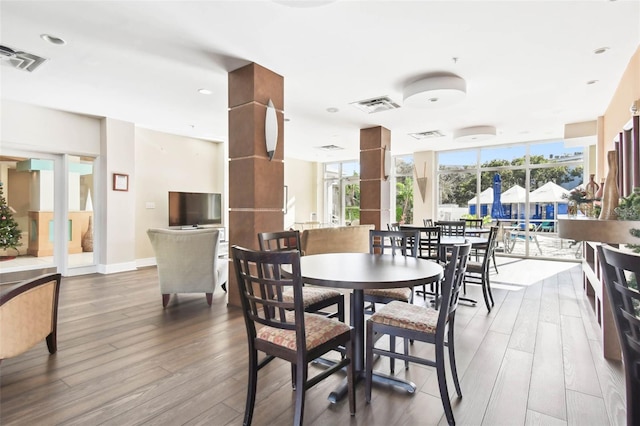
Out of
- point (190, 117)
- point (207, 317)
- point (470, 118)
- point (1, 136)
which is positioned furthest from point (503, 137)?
point (1, 136)

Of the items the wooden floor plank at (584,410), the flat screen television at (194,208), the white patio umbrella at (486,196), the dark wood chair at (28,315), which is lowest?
the wooden floor plank at (584,410)

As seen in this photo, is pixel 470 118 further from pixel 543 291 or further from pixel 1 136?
pixel 1 136

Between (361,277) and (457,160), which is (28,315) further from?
(457,160)

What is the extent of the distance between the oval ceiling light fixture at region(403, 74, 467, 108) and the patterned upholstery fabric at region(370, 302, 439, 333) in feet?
9.17

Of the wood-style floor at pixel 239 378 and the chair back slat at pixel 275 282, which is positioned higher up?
the chair back slat at pixel 275 282

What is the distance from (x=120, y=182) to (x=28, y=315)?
4.08 meters

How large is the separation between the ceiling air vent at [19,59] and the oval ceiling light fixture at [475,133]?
21.1ft

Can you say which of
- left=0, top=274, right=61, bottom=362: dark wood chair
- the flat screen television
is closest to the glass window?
the flat screen television

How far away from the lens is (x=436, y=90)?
12.4ft

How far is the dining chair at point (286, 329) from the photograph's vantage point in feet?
5.03

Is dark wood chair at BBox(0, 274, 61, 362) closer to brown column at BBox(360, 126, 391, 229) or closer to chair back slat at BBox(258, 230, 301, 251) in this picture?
Result: chair back slat at BBox(258, 230, 301, 251)

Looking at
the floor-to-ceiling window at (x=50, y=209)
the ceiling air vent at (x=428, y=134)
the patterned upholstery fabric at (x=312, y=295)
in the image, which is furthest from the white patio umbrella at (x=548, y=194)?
the floor-to-ceiling window at (x=50, y=209)

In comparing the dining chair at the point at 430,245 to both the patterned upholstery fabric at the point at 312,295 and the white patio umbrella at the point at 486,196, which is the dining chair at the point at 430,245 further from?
the white patio umbrella at the point at 486,196

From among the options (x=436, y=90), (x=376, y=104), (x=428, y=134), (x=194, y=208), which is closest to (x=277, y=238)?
(x=436, y=90)
